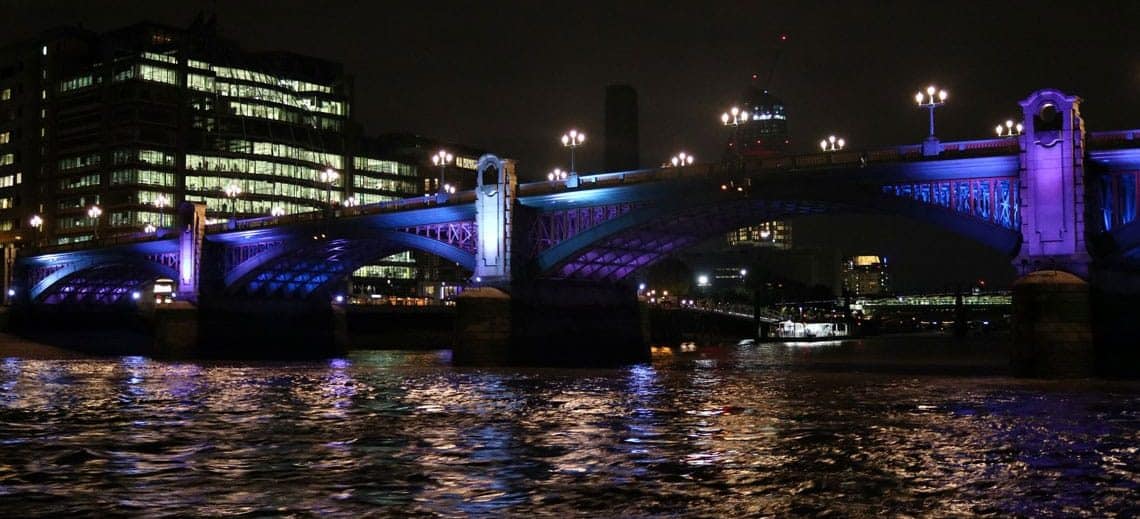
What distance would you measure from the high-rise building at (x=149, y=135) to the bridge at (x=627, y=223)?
5261cm

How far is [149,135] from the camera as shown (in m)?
156

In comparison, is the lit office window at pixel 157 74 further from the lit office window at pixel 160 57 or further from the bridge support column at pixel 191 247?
the bridge support column at pixel 191 247

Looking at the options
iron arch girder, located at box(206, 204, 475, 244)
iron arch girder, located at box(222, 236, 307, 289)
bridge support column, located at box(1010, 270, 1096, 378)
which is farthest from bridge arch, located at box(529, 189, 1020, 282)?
iron arch girder, located at box(222, 236, 307, 289)

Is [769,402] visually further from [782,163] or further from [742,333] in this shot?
[742,333]

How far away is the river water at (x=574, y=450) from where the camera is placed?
17969 mm

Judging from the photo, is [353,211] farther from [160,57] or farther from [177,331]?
[160,57]

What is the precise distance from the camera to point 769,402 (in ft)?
123

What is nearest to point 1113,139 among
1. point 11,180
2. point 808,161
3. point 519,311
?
point 808,161

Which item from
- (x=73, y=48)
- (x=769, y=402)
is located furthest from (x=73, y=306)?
(x=769, y=402)

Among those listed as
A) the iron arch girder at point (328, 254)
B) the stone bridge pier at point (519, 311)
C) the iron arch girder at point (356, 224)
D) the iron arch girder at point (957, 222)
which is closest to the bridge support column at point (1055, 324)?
the iron arch girder at point (957, 222)

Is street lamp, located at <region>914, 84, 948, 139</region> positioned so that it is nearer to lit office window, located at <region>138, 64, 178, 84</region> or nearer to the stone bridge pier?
the stone bridge pier

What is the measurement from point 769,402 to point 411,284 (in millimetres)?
145779

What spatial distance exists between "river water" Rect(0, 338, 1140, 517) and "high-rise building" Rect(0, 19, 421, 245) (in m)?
117

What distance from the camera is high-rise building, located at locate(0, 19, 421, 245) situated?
154625mm
